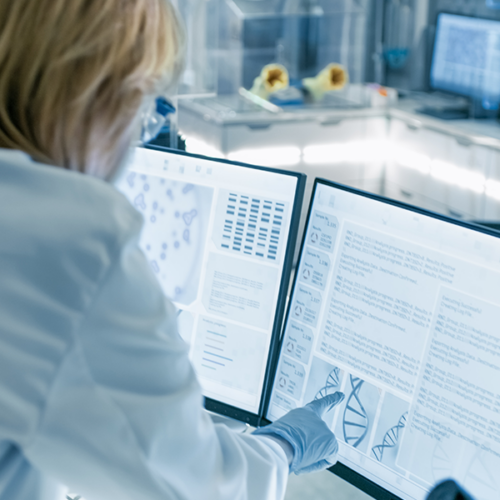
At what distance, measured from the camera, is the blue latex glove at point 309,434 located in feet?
2.56

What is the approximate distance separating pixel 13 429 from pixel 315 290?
461 mm

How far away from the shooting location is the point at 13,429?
52cm

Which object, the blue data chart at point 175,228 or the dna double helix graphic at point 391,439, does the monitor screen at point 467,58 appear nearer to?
the blue data chart at point 175,228

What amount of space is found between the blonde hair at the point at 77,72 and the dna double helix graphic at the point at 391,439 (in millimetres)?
443

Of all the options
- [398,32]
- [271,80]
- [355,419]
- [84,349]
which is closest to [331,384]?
[355,419]

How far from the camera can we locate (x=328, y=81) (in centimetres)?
339

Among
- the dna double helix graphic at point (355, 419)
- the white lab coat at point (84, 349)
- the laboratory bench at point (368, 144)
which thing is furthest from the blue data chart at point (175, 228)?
the laboratory bench at point (368, 144)

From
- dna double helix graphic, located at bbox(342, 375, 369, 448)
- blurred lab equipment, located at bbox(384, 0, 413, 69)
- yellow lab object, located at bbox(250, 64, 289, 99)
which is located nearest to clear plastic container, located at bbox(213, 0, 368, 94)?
yellow lab object, located at bbox(250, 64, 289, 99)

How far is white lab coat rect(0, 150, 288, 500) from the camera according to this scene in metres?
0.52

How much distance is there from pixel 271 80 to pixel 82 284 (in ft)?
9.64

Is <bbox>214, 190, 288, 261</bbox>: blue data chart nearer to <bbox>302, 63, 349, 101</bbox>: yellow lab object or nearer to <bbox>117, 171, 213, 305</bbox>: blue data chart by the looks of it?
<bbox>117, 171, 213, 305</bbox>: blue data chart

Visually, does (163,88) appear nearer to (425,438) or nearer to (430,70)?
(425,438)

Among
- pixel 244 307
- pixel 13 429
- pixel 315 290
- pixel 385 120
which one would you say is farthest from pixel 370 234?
pixel 385 120

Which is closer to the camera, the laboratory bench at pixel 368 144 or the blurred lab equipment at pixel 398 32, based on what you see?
the laboratory bench at pixel 368 144
